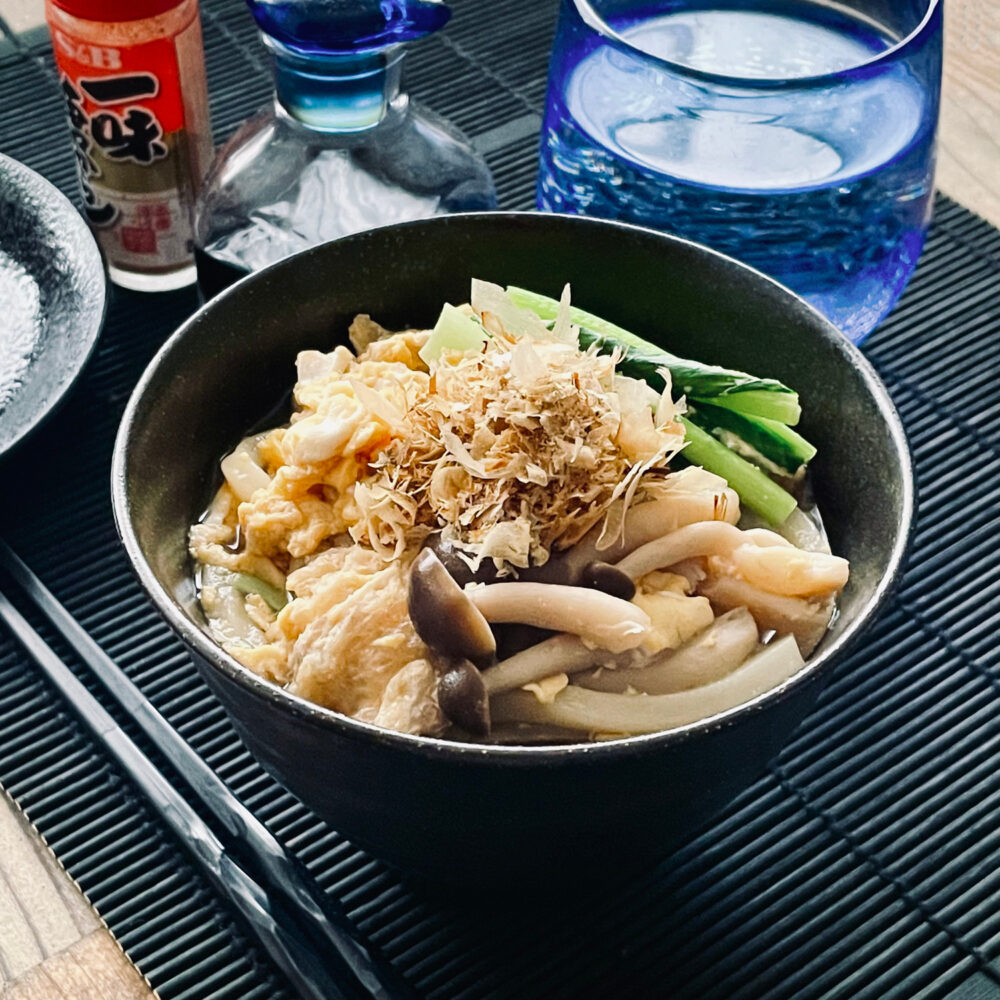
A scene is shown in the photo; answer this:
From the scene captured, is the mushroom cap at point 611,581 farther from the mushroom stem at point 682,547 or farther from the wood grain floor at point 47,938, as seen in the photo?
the wood grain floor at point 47,938

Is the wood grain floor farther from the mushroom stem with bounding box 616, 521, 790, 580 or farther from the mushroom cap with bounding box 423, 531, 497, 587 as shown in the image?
the mushroom stem with bounding box 616, 521, 790, 580

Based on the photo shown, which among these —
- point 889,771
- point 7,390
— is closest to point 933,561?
point 889,771

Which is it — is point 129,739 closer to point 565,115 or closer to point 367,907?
point 367,907

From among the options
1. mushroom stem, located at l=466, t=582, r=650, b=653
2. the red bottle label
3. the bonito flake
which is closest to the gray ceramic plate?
the red bottle label

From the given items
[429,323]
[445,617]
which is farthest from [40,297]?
[445,617]

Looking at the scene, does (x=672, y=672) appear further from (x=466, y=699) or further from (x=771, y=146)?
(x=771, y=146)

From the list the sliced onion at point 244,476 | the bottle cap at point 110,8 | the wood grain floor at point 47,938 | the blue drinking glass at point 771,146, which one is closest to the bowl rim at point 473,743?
the sliced onion at point 244,476
